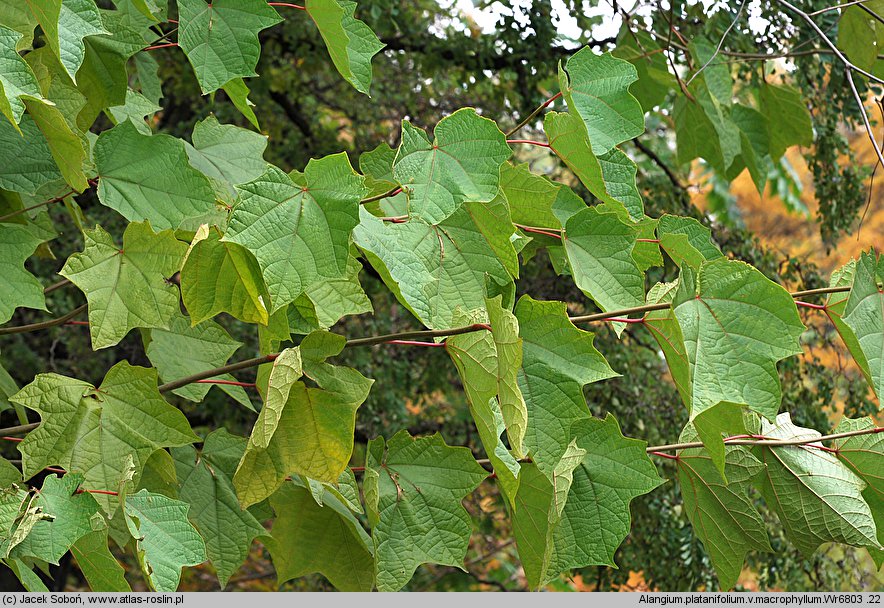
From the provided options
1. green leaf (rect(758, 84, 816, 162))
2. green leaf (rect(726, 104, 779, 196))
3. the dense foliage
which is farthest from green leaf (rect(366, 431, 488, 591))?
green leaf (rect(758, 84, 816, 162))

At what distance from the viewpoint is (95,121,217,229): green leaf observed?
3.03 feet

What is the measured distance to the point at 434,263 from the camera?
32.1 inches

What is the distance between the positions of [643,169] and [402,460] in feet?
7.09

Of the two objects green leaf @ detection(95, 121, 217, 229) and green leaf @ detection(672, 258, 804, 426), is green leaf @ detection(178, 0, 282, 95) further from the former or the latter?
green leaf @ detection(672, 258, 804, 426)

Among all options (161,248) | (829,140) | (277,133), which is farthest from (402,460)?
(277,133)

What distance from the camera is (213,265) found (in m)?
0.77

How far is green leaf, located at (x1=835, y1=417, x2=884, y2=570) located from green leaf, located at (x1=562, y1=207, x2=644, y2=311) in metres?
0.37

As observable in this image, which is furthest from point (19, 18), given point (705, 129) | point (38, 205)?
point (705, 129)

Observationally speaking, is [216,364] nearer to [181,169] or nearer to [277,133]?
[181,169]

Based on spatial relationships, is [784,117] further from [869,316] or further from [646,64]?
[869,316]

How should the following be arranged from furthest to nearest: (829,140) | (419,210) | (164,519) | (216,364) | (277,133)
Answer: (277,133) < (829,140) < (216,364) < (164,519) < (419,210)

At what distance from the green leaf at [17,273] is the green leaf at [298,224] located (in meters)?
0.35

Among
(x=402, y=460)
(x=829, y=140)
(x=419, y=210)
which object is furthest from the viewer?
(x=829, y=140)

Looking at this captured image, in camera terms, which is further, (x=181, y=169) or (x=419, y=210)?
(x=181, y=169)
